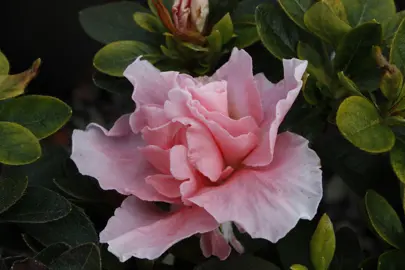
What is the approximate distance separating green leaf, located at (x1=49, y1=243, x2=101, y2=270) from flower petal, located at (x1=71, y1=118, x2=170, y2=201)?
52 millimetres

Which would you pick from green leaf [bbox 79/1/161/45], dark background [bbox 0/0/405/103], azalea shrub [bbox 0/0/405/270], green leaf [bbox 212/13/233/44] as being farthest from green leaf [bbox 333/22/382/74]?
dark background [bbox 0/0/405/103]

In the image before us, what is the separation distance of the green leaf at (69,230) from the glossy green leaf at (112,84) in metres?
0.14

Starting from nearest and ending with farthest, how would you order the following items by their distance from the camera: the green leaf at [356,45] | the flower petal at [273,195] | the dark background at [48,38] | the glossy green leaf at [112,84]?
the flower petal at [273,195]
the green leaf at [356,45]
the glossy green leaf at [112,84]
the dark background at [48,38]

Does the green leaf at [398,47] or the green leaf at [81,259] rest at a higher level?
the green leaf at [398,47]

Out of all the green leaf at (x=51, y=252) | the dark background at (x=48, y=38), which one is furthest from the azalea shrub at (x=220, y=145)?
the dark background at (x=48, y=38)

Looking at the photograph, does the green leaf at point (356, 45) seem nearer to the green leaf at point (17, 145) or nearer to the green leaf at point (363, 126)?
the green leaf at point (363, 126)

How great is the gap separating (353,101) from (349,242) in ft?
0.55

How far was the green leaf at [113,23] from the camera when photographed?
704 millimetres

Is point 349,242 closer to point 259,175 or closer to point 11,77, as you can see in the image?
point 259,175

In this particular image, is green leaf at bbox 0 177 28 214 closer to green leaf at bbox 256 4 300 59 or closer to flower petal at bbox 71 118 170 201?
flower petal at bbox 71 118 170 201

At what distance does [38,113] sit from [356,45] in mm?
295

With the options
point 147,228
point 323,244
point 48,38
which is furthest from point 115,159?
point 48,38

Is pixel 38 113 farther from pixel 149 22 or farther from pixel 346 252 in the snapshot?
pixel 346 252

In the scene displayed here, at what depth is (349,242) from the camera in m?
0.64
